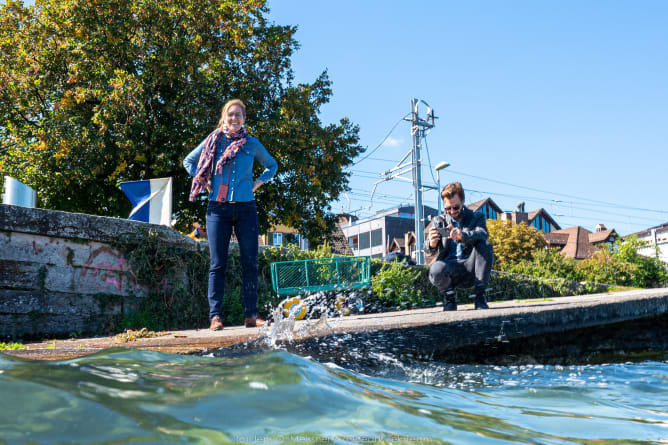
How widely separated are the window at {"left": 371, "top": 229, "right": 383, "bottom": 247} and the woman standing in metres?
61.9

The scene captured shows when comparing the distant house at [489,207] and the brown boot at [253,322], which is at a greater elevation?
the distant house at [489,207]

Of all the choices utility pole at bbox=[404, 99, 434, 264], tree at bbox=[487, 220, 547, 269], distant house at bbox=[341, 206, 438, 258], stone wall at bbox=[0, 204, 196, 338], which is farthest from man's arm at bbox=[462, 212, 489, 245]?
distant house at bbox=[341, 206, 438, 258]

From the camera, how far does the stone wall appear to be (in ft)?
15.9

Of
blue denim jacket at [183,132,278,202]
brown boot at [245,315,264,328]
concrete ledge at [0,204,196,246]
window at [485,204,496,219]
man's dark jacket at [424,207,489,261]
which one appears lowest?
brown boot at [245,315,264,328]

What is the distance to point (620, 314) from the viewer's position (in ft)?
13.8

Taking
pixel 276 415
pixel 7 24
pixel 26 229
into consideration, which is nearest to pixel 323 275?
pixel 26 229

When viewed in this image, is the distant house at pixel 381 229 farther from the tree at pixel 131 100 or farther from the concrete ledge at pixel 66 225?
the concrete ledge at pixel 66 225

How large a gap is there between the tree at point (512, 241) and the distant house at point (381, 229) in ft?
102

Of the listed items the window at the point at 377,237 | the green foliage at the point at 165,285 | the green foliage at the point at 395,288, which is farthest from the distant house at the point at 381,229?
the green foliage at the point at 165,285

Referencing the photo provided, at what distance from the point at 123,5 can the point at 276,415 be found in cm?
1479

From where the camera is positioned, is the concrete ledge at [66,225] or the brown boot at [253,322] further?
the concrete ledge at [66,225]

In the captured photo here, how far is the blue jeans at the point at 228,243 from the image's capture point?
13.5 ft

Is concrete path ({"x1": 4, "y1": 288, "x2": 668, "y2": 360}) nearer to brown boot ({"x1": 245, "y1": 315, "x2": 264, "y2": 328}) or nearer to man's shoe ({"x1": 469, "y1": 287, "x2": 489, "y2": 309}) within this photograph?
brown boot ({"x1": 245, "y1": 315, "x2": 264, "y2": 328})

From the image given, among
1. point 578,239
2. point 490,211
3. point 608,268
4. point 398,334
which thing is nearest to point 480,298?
A: point 398,334
